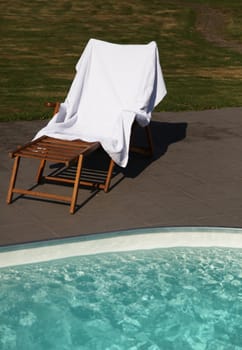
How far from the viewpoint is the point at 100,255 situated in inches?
199

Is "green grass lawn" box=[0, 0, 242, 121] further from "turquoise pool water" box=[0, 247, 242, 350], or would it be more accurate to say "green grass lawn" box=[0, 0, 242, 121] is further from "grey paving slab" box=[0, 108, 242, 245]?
"turquoise pool water" box=[0, 247, 242, 350]

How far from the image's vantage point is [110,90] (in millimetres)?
7230

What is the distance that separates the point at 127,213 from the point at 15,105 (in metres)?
4.63

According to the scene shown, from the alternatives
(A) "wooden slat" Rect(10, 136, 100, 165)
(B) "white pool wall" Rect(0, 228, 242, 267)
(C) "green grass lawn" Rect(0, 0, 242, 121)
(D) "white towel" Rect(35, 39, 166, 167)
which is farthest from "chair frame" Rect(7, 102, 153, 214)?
(C) "green grass lawn" Rect(0, 0, 242, 121)

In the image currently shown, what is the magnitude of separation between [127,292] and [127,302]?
129 mm

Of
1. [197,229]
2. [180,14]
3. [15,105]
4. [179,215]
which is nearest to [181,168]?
[179,215]

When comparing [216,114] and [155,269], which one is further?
[216,114]

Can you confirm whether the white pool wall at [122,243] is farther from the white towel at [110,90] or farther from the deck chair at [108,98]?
the white towel at [110,90]

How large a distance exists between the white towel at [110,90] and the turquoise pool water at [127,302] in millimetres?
1969

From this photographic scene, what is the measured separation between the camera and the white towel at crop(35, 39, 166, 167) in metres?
6.93

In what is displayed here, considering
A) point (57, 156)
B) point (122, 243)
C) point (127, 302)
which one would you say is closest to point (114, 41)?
point (57, 156)

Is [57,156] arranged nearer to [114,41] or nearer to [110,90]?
[110,90]

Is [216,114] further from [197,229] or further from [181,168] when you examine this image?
[197,229]

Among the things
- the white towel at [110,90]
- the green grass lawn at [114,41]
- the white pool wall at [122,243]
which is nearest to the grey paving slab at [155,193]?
the white pool wall at [122,243]
